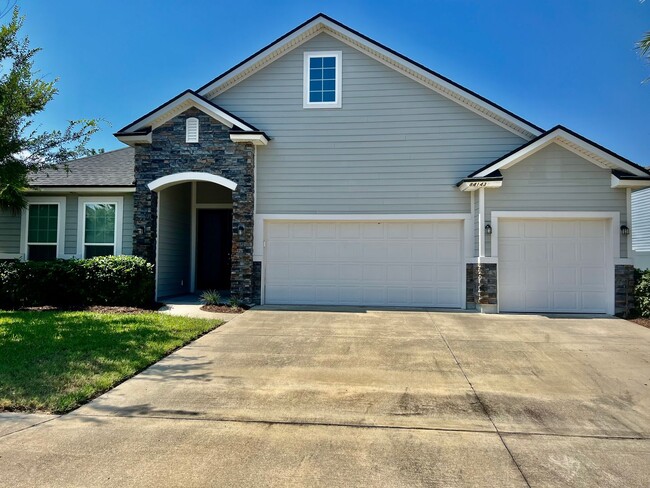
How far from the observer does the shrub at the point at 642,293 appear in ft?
34.3

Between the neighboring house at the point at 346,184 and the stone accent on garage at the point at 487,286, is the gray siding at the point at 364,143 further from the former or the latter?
the stone accent on garage at the point at 487,286

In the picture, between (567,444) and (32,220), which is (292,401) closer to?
(567,444)

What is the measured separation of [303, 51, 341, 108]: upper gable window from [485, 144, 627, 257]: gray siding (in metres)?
5.10

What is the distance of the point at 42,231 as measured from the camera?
43.7 feet

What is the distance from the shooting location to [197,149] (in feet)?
39.9

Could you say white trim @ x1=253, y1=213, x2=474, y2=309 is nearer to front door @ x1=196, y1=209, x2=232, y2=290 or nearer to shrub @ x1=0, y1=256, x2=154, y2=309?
shrub @ x1=0, y1=256, x2=154, y2=309

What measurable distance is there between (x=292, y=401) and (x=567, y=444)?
2.84 m

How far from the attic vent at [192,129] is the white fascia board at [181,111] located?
33cm

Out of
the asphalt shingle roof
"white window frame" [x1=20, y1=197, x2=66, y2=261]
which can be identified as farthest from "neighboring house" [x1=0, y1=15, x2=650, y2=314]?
"white window frame" [x1=20, y1=197, x2=66, y2=261]

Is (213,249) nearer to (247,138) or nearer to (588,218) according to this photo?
(247,138)

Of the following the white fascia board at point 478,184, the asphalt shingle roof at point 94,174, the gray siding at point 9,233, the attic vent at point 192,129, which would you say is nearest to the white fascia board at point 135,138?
the attic vent at point 192,129

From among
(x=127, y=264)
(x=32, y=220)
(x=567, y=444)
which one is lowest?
(x=567, y=444)

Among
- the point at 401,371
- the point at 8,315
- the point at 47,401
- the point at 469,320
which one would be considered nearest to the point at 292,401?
the point at 401,371

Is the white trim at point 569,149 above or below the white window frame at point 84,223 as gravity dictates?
above
